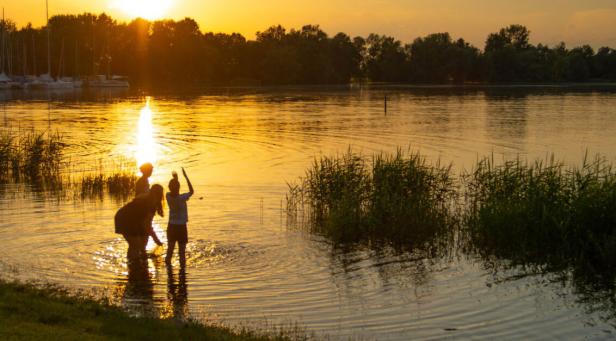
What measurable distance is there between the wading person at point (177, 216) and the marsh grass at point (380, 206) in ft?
17.3

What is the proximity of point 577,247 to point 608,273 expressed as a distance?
4.16 feet

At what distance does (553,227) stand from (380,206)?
16.4 ft

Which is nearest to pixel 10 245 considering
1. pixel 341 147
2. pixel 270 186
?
pixel 270 186

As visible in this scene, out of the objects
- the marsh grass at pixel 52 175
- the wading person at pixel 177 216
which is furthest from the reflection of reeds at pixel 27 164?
the wading person at pixel 177 216

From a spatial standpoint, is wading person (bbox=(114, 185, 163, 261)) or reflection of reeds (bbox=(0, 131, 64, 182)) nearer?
wading person (bbox=(114, 185, 163, 261))

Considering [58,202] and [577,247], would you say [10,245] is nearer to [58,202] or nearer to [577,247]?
[58,202]

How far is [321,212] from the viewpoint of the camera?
2400 centimetres

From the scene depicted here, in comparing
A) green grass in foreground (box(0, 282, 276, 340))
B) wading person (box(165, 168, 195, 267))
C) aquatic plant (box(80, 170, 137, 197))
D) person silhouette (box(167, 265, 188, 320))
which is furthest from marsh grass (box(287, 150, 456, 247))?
green grass in foreground (box(0, 282, 276, 340))

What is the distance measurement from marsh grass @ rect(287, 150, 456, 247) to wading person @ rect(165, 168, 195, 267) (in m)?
5.27

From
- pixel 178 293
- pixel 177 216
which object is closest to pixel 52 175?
pixel 177 216

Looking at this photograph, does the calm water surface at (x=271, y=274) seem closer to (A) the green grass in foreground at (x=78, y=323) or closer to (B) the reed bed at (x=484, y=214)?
(B) the reed bed at (x=484, y=214)

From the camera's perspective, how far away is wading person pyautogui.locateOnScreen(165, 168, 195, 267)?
665 inches

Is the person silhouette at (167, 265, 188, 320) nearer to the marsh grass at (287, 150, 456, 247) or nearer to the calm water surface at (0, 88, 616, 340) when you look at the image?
the calm water surface at (0, 88, 616, 340)

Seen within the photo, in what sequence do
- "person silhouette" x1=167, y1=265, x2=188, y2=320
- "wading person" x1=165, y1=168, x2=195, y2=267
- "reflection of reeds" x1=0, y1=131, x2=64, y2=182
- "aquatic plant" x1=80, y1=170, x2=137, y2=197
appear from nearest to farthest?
"person silhouette" x1=167, y1=265, x2=188, y2=320
"wading person" x1=165, y1=168, x2=195, y2=267
"aquatic plant" x1=80, y1=170, x2=137, y2=197
"reflection of reeds" x1=0, y1=131, x2=64, y2=182
